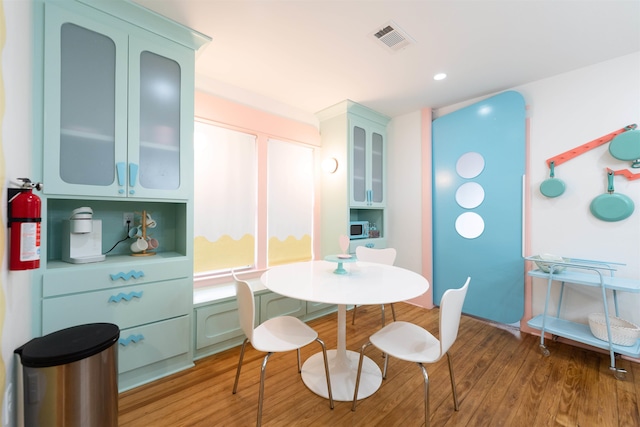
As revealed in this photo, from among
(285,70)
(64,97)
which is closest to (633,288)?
(285,70)

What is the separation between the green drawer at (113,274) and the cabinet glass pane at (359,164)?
2150mm

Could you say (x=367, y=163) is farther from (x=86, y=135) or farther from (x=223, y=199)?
(x=86, y=135)

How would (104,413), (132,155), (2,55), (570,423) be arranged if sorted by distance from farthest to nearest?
(132,155)
(570,423)
(104,413)
(2,55)

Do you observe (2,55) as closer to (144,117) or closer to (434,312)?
(144,117)

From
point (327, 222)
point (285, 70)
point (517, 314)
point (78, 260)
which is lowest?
point (517, 314)

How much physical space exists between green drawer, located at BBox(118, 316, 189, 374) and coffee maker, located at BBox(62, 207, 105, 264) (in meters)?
0.56

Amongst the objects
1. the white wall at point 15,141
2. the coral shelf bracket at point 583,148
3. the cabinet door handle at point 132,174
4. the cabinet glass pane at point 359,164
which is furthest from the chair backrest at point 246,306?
the coral shelf bracket at point 583,148

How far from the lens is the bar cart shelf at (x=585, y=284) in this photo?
1.92 metres

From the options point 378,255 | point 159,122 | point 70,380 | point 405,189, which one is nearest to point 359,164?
point 405,189

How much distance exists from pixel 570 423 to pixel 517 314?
137cm

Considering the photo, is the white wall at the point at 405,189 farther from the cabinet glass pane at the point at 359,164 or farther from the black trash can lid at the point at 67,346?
the black trash can lid at the point at 67,346

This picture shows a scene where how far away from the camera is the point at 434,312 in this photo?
3221mm

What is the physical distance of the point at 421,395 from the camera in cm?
173

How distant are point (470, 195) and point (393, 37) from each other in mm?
2011
